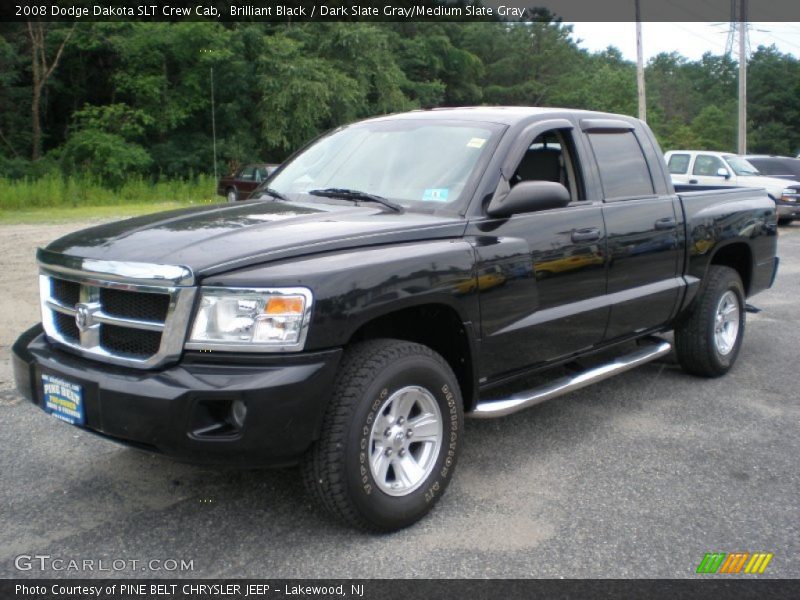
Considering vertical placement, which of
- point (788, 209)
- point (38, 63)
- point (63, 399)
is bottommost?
point (63, 399)

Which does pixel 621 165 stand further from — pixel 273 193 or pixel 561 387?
pixel 273 193

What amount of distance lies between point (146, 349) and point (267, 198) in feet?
5.39

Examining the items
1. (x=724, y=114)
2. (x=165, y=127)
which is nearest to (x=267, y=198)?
(x=165, y=127)

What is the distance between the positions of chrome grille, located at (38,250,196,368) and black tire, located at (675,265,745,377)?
3.86 m

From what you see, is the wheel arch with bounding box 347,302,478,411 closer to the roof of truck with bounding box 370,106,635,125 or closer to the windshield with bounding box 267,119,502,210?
the windshield with bounding box 267,119,502,210

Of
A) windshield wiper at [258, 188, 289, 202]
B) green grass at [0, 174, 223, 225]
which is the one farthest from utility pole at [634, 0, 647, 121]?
windshield wiper at [258, 188, 289, 202]

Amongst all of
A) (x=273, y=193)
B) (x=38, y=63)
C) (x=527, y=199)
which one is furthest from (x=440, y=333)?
(x=38, y=63)

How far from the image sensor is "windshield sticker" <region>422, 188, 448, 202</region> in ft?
13.2

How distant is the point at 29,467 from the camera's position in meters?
4.09

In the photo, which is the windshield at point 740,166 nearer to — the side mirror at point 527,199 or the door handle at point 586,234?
the door handle at point 586,234

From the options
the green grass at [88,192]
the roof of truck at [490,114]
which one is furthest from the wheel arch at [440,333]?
A: the green grass at [88,192]

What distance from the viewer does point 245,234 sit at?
11.1 ft

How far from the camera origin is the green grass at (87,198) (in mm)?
20734

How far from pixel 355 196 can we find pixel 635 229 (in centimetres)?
180
